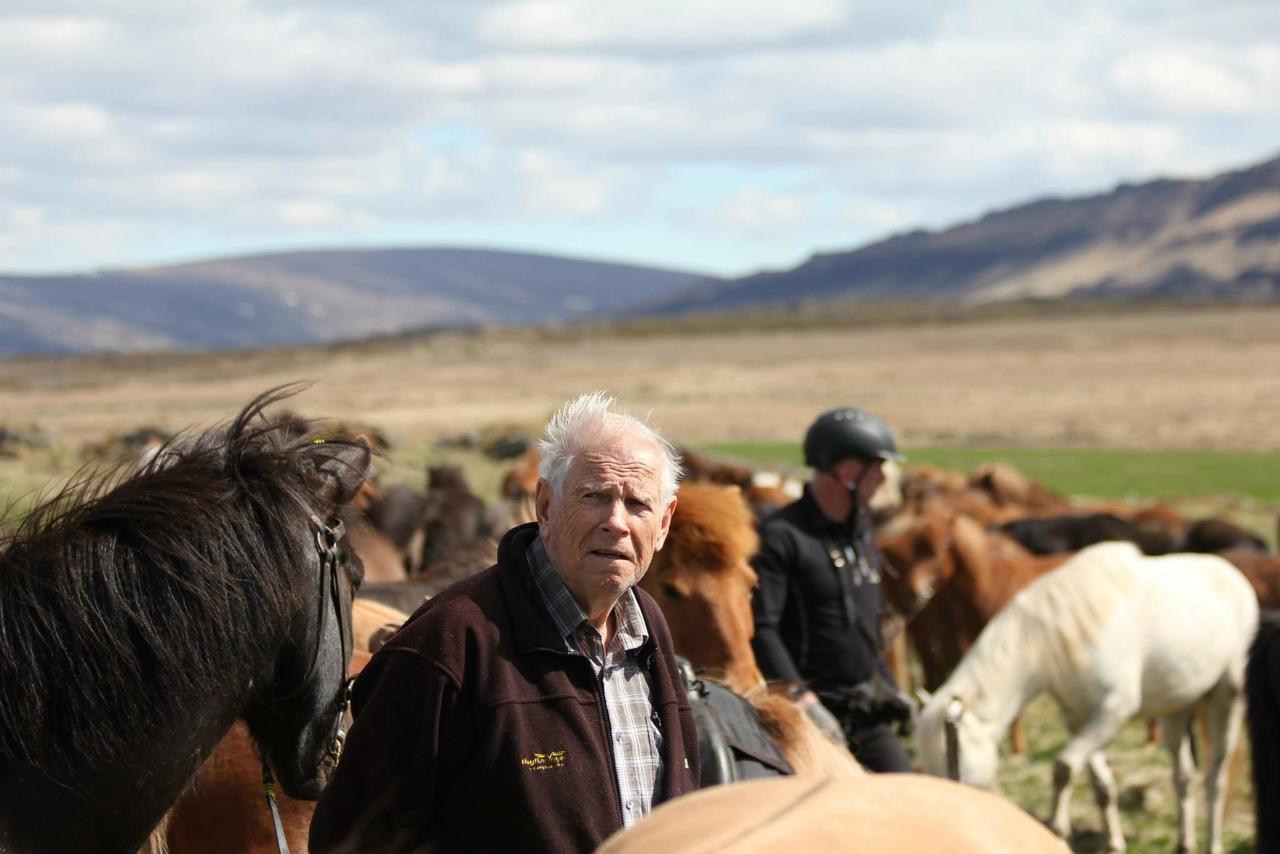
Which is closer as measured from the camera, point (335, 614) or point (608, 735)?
point (608, 735)

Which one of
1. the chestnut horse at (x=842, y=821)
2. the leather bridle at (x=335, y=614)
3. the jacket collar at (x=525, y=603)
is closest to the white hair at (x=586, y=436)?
the jacket collar at (x=525, y=603)

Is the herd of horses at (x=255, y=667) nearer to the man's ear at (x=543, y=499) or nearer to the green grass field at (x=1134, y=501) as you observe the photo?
the man's ear at (x=543, y=499)

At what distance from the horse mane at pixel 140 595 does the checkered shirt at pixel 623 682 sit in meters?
0.55

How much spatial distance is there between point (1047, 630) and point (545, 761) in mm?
5895

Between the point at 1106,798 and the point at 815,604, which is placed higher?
the point at 815,604

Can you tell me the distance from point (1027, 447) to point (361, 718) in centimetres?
3354

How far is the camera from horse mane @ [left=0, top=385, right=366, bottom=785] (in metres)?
2.60

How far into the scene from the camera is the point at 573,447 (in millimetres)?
2816

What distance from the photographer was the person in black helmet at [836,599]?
5.17 metres

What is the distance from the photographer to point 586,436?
2.80m

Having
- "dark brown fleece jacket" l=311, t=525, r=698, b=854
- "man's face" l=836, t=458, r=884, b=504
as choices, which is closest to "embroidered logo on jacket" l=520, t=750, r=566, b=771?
"dark brown fleece jacket" l=311, t=525, r=698, b=854

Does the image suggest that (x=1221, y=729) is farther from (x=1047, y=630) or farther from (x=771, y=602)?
(x=771, y=602)

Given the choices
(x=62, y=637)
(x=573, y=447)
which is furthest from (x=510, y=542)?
(x=62, y=637)

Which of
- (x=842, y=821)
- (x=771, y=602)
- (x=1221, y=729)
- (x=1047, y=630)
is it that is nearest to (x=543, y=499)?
(x=842, y=821)
